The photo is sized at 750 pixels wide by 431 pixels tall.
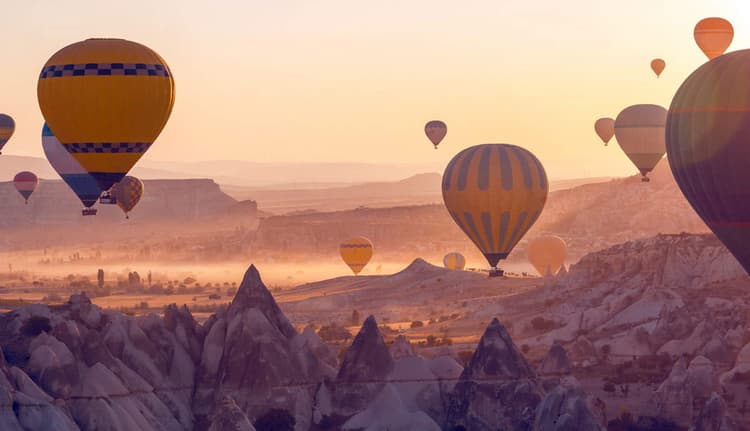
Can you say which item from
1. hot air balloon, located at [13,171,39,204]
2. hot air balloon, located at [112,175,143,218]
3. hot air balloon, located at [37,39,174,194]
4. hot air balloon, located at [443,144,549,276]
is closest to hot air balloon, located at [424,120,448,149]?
hot air balloon, located at [112,175,143,218]

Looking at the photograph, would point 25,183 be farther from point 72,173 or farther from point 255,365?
point 255,365

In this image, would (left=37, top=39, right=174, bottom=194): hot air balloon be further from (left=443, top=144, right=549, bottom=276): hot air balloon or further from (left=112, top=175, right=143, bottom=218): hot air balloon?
(left=112, top=175, right=143, bottom=218): hot air balloon

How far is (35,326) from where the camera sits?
196 ft

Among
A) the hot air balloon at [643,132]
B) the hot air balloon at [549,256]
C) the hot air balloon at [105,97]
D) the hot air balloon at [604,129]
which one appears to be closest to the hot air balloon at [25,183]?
the hot air balloon at [549,256]

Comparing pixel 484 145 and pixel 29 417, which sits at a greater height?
pixel 484 145

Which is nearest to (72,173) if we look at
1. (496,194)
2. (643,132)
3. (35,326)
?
(496,194)

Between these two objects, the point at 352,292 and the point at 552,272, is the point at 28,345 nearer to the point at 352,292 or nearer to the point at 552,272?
the point at 352,292

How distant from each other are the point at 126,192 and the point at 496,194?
59944mm

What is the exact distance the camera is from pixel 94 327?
61250 mm

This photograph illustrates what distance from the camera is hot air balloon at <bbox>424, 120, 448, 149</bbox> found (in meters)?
145

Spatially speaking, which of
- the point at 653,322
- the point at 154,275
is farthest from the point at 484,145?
the point at 154,275

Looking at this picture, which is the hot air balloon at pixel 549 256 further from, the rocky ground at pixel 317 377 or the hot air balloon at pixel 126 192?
the rocky ground at pixel 317 377

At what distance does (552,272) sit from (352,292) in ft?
64.4

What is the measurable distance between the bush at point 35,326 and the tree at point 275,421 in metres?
8.15
